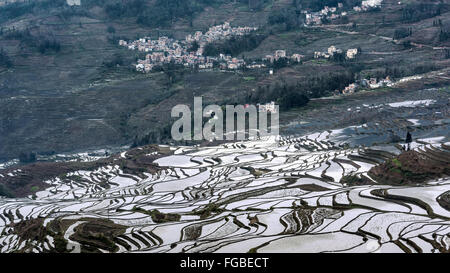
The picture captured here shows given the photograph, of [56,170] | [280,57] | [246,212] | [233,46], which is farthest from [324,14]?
[246,212]

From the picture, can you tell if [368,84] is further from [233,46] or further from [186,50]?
[186,50]

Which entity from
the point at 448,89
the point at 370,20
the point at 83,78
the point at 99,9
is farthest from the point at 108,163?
the point at 99,9

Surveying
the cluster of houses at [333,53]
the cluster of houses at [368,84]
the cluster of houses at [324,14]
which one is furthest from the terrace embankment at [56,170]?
the cluster of houses at [324,14]

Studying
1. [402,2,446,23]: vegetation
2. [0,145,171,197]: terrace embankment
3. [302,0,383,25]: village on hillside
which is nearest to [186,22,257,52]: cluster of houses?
[302,0,383,25]: village on hillside

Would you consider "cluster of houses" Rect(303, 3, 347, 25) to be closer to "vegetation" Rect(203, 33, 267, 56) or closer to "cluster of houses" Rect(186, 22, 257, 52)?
"cluster of houses" Rect(186, 22, 257, 52)
